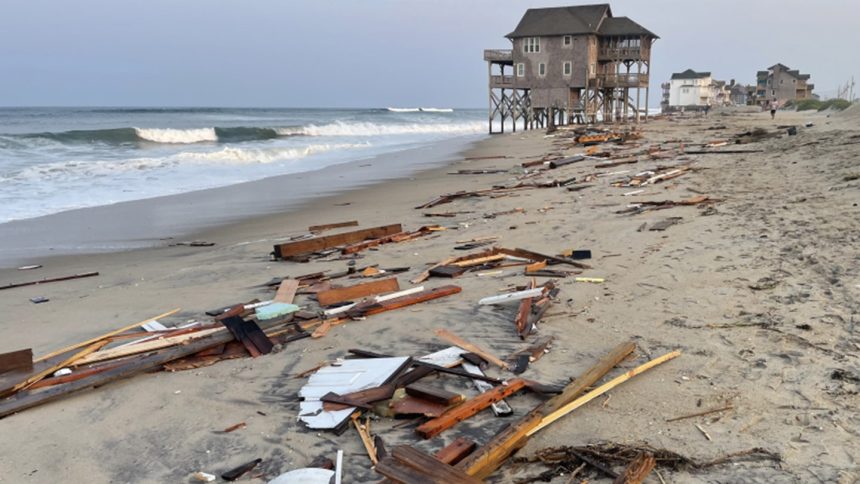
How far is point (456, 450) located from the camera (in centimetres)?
330

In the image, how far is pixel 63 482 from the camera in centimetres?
344

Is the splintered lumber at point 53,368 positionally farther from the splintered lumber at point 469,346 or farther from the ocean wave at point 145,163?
the ocean wave at point 145,163

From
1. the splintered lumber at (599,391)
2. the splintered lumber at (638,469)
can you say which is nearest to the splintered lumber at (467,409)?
the splintered lumber at (599,391)

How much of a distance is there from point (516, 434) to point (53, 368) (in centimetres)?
386

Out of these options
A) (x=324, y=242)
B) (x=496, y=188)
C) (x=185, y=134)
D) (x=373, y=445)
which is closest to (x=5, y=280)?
(x=324, y=242)

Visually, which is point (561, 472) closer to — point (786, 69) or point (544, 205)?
point (544, 205)

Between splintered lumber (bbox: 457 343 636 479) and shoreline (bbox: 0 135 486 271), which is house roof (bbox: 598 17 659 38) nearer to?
shoreline (bbox: 0 135 486 271)

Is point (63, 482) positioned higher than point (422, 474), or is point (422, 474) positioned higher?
point (422, 474)

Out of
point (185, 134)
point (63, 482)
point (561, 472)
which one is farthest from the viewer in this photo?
point (185, 134)

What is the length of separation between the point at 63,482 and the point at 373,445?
1.78 m

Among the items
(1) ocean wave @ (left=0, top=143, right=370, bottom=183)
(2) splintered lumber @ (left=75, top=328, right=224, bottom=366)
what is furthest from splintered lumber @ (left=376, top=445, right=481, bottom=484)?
(1) ocean wave @ (left=0, top=143, right=370, bottom=183)

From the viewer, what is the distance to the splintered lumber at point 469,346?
15.0 feet

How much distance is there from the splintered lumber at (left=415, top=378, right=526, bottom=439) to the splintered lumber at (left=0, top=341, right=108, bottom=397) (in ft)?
10.5

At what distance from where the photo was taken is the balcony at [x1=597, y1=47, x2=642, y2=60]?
48.2 m
